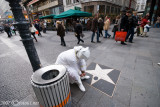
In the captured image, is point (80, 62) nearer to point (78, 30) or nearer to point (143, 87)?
point (143, 87)

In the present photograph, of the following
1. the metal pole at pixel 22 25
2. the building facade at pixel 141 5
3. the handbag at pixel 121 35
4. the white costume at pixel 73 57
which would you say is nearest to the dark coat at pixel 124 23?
the handbag at pixel 121 35

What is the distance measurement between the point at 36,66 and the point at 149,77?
11.1ft

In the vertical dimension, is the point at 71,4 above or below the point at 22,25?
above

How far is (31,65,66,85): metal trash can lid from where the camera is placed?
3.89 feet

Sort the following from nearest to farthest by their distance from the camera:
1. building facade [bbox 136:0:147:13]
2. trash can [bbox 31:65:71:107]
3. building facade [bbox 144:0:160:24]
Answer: trash can [bbox 31:65:71:107]
building facade [bbox 144:0:160:24]
building facade [bbox 136:0:147:13]

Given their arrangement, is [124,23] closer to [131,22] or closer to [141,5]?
[131,22]

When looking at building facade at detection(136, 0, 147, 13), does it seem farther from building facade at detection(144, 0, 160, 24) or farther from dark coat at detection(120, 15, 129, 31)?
dark coat at detection(120, 15, 129, 31)

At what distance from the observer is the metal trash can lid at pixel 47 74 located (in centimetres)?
118

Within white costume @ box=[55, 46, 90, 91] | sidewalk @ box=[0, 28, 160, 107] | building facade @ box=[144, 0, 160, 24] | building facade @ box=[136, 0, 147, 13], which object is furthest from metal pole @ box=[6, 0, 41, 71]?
building facade @ box=[136, 0, 147, 13]

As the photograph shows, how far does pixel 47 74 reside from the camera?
1496 mm

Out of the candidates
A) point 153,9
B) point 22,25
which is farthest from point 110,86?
point 153,9

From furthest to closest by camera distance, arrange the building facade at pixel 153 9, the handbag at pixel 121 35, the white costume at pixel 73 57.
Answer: the building facade at pixel 153 9, the handbag at pixel 121 35, the white costume at pixel 73 57

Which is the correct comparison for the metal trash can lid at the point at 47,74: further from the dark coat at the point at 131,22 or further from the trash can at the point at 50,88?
the dark coat at the point at 131,22

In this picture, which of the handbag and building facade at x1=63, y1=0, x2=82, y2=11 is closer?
the handbag
